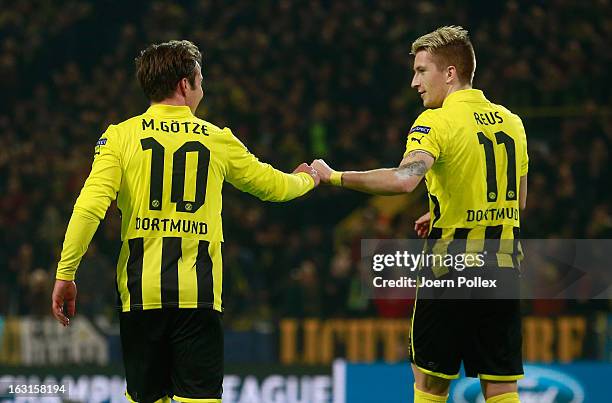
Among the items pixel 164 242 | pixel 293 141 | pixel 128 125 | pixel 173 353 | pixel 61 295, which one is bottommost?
pixel 173 353

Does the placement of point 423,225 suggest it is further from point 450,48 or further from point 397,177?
point 450,48

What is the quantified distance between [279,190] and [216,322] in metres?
0.60

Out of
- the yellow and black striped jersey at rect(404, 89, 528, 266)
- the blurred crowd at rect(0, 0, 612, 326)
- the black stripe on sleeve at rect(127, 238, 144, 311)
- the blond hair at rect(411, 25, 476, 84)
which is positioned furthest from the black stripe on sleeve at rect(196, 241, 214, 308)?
the blurred crowd at rect(0, 0, 612, 326)

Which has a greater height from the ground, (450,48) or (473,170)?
(450,48)

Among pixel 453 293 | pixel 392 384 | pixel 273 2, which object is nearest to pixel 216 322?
pixel 453 293

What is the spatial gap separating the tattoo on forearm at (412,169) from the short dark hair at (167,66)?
2.98ft

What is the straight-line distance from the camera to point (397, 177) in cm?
480

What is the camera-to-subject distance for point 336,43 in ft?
47.1

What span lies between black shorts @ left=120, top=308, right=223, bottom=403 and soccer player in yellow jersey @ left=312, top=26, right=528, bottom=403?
2.96 ft

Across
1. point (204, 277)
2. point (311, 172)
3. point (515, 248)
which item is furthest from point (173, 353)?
point (515, 248)

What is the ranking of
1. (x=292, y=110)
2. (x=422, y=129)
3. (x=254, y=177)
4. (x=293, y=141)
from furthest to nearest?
(x=292, y=110) → (x=293, y=141) → (x=422, y=129) → (x=254, y=177)

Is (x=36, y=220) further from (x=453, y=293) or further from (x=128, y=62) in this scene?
(x=453, y=293)

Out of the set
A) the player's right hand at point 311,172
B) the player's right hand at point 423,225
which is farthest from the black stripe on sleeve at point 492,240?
the player's right hand at point 311,172

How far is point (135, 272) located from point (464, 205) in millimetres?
1386
